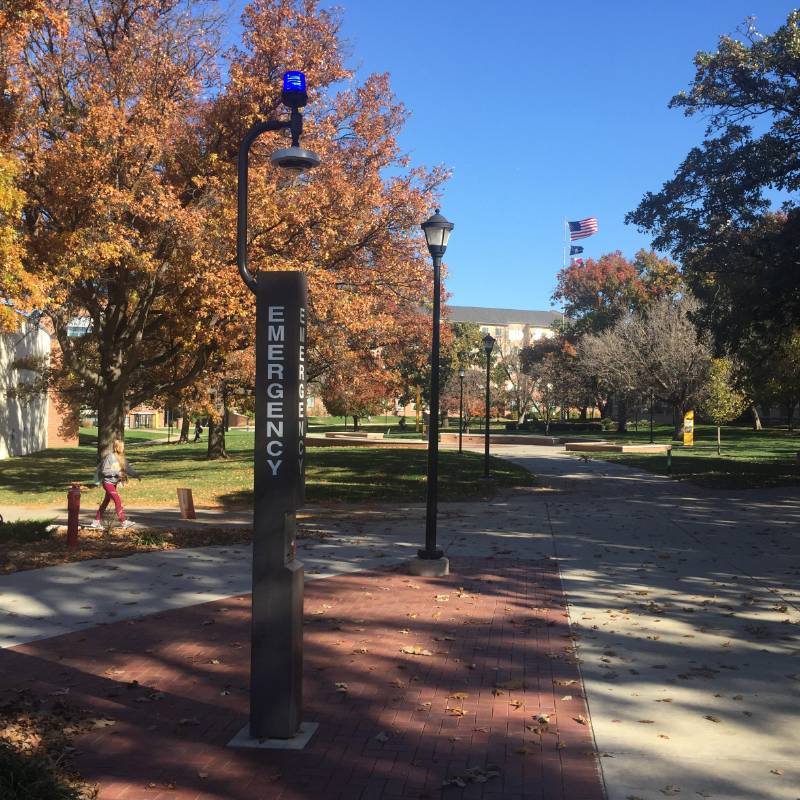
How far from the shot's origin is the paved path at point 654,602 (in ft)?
15.3

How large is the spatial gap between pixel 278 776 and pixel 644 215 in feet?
65.7

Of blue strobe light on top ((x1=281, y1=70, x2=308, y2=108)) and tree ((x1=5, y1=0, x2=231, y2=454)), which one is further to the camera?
tree ((x1=5, y1=0, x2=231, y2=454))

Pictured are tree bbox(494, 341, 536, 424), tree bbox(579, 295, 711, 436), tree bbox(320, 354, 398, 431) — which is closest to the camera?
tree bbox(320, 354, 398, 431)

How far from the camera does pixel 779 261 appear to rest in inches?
774

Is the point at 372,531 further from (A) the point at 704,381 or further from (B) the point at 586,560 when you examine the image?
(A) the point at 704,381

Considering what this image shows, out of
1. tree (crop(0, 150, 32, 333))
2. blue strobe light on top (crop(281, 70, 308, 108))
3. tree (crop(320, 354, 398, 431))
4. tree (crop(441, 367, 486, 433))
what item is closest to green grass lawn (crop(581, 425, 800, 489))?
tree (crop(320, 354, 398, 431))

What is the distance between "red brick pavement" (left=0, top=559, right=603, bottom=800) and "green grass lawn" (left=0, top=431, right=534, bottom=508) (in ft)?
34.2

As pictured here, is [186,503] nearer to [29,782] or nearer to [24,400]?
[29,782]

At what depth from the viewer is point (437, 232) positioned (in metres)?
10.3

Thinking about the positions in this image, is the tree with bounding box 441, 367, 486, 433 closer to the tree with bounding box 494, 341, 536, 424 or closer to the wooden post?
the tree with bounding box 494, 341, 536, 424

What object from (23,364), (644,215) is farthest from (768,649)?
(23,364)

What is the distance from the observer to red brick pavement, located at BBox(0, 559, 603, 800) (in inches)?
168

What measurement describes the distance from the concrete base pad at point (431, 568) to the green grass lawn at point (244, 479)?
329 inches

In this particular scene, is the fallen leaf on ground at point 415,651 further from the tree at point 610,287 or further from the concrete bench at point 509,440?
the tree at point 610,287
